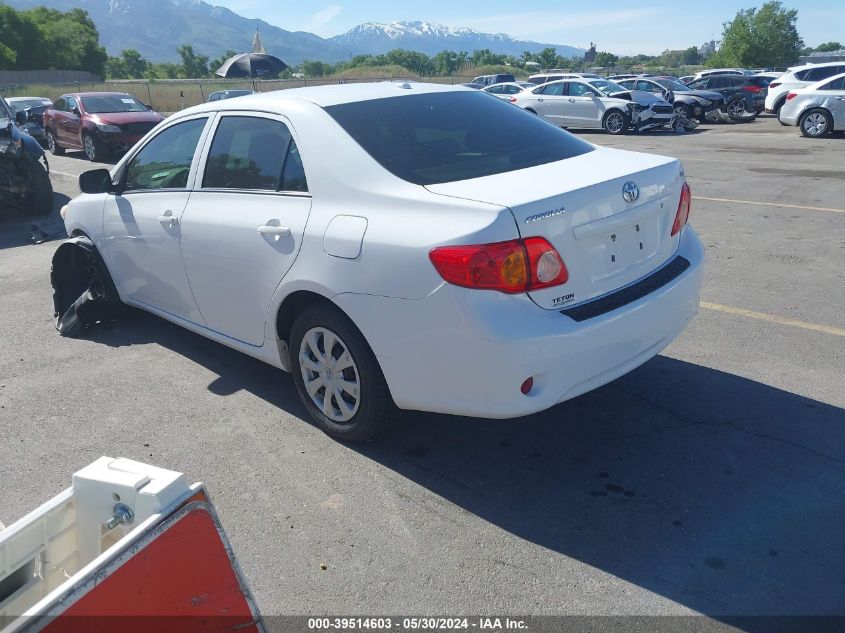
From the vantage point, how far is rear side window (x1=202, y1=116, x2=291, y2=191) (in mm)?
3988

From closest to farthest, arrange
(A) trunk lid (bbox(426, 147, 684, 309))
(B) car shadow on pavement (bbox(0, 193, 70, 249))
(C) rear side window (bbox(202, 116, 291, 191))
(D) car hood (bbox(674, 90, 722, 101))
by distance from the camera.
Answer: (A) trunk lid (bbox(426, 147, 684, 309)) < (C) rear side window (bbox(202, 116, 291, 191)) < (B) car shadow on pavement (bbox(0, 193, 70, 249)) < (D) car hood (bbox(674, 90, 722, 101))

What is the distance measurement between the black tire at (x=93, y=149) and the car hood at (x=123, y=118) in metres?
0.44

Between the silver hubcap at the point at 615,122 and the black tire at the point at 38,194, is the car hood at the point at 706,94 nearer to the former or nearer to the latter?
the silver hubcap at the point at 615,122

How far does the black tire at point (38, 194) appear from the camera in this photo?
10.4 m

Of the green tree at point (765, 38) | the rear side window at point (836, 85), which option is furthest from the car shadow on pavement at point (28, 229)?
the green tree at point (765, 38)

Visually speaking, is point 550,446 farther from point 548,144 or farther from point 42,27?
point 42,27

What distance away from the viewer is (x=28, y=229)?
9.91m

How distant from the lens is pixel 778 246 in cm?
736

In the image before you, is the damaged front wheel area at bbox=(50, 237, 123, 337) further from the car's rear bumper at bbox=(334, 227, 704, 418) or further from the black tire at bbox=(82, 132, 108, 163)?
the black tire at bbox=(82, 132, 108, 163)

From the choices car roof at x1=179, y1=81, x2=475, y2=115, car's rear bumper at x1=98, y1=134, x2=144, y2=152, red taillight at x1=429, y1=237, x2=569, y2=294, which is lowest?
car's rear bumper at x1=98, y1=134, x2=144, y2=152

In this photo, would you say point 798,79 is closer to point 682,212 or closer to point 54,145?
point 54,145

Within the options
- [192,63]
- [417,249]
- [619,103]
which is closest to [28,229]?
[417,249]

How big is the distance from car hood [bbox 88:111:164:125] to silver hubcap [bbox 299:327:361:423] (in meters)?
14.5

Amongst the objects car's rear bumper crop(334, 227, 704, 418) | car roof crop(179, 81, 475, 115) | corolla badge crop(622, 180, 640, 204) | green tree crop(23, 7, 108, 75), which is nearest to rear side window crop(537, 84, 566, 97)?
car roof crop(179, 81, 475, 115)
